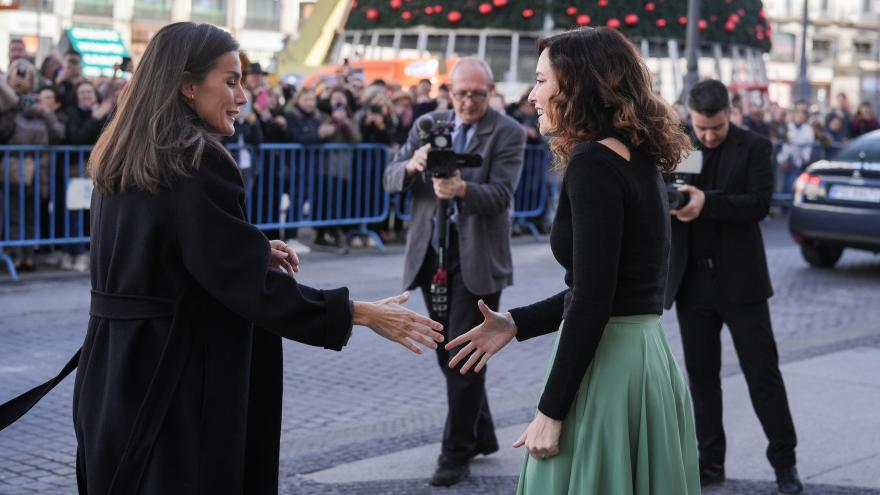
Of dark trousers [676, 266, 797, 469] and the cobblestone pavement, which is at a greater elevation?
dark trousers [676, 266, 797, 469]

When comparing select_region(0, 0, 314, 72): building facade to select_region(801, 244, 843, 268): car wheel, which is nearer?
select_region(801, 244, 843, 268): car wheel

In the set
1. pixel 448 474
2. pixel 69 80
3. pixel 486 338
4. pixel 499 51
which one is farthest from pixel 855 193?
pixel 499 51

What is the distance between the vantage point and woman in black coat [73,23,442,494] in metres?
3.04

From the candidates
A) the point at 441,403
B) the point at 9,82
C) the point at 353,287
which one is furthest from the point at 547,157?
the point at 441,403

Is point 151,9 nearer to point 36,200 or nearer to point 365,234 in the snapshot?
point 365,234

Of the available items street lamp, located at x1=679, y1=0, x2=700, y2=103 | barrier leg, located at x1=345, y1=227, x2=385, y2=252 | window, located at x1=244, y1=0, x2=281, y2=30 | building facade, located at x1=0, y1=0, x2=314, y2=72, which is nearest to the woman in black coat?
barrier leg, located at x1=345, y1=227, x2=385, y2=252

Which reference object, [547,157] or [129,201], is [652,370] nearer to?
[129,201]

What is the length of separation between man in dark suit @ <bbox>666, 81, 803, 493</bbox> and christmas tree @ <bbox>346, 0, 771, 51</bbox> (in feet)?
67.1

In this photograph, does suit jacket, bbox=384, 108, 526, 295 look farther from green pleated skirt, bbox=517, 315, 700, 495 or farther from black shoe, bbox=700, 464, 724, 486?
green pleated skirt, bbox=517, 315, 700, 495

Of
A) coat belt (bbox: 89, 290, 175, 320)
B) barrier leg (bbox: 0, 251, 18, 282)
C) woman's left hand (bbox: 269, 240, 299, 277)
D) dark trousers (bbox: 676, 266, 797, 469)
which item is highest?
woman's left hand (bbox: 269, 240, 299, 277)

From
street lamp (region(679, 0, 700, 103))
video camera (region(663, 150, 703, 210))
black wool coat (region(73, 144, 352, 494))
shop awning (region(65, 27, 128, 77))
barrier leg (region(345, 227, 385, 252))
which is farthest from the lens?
shop awning (region(65, 27, 128, 77))

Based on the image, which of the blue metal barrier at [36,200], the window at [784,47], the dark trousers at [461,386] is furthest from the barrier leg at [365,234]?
the window at [784,47]

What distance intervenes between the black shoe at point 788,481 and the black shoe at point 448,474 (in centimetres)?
135

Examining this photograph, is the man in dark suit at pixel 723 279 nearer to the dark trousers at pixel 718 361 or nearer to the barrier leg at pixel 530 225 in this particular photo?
the dark trousers at pixel 718 361
